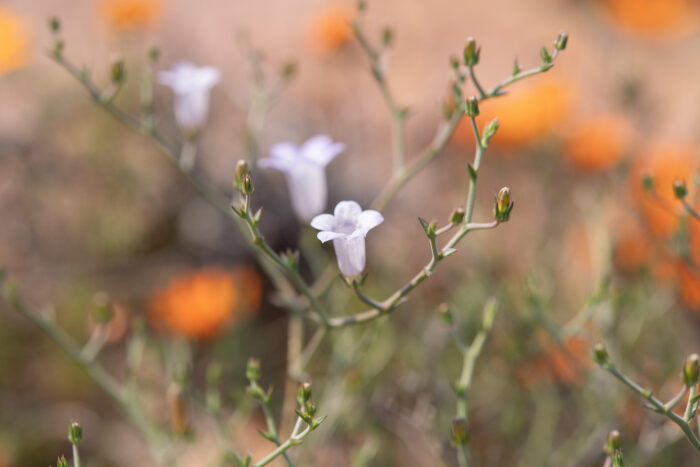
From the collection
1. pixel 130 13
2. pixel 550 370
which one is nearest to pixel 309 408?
pixel 550 370

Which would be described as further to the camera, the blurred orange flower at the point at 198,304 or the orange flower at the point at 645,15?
the orange flower at the point at 645,15

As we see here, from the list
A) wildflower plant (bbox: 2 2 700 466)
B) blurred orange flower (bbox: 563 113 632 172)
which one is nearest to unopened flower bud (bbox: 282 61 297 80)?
wildflower plant (bbox: 2 2 700 466)

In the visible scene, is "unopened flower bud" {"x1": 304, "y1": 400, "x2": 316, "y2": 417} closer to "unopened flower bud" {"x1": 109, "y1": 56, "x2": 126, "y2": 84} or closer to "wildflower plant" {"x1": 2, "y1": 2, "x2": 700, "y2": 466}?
"wildflower plant" {"x1": 2, "y1": 2, "x2": 700, "y2": 466}

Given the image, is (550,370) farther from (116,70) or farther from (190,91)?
(116,70)

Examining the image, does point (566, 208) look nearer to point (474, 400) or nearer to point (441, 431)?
point (474, 400)

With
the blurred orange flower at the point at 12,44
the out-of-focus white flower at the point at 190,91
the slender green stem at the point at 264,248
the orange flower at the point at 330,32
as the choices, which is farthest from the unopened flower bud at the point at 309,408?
the blurred orange flower at the point at 12,44

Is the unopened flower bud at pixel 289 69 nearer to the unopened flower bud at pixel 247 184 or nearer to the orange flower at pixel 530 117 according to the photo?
the unopened flower bud at pixel 247 184
